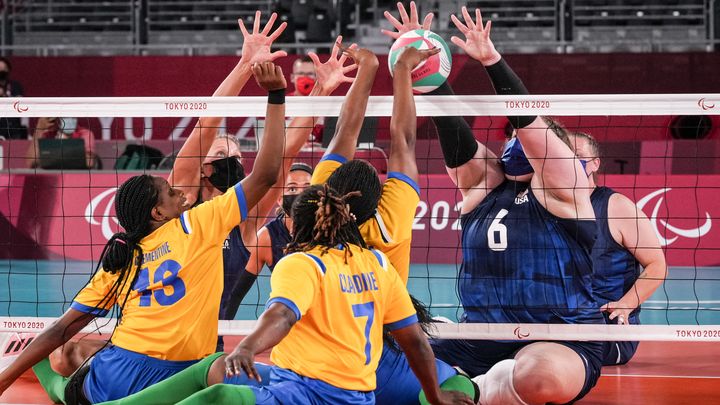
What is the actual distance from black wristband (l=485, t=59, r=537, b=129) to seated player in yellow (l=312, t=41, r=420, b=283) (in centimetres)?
67

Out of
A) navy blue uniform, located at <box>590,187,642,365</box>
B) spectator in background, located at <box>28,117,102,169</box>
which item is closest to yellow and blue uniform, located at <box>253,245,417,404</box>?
navy blue uniform, located at <box>590,187,642,365</box>

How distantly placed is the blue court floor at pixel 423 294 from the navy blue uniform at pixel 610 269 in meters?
1.47

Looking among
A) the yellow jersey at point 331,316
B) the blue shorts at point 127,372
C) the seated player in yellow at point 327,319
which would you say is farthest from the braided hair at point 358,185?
the blue shorts at point 127,372

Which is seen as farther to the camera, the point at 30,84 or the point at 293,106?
the point at 30,84

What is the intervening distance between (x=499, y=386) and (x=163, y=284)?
5.51 ft

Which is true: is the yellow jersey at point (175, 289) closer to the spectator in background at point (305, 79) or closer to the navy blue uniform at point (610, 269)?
the navy blue uniform at point (610, 269)

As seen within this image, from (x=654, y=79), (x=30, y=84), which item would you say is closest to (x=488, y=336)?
A: (x=654, y=79)

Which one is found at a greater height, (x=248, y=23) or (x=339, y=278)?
(x=248, y=23)

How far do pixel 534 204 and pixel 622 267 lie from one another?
51.9 inches

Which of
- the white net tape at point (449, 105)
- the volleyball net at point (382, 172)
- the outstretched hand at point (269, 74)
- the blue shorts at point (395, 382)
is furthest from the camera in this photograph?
the volleyball net at point (382, 172)

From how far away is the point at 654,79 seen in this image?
45.8 feet

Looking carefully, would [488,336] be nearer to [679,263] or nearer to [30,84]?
[679,263]

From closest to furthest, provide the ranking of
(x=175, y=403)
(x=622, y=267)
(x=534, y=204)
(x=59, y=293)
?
(x=175, y=403)
(x=534, y=204)
(x=622, y=267)
(x=59, y=293)

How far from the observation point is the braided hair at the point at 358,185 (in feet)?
12.2
